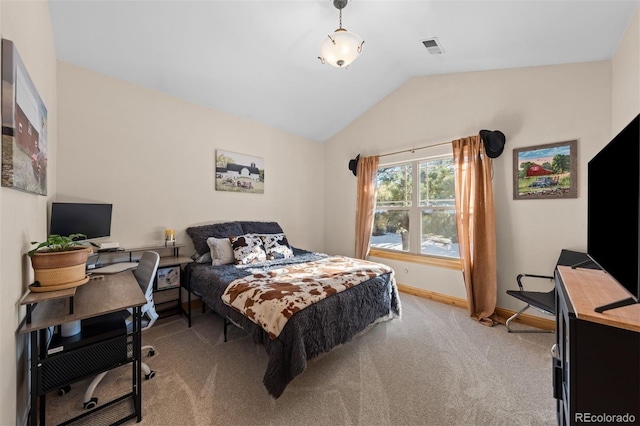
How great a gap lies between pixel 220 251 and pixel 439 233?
288 cm

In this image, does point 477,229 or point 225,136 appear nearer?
point 477,229

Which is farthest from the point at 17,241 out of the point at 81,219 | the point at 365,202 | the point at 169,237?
the point at 365,202

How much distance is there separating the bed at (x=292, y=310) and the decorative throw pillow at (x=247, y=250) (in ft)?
0.08

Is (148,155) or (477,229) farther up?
(148,155)

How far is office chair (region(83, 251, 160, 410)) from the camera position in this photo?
1.58 m

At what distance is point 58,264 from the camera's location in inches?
53.3

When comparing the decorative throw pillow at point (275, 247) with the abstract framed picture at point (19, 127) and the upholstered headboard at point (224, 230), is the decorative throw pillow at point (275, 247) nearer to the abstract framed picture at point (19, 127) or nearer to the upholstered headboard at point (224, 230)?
the upholstered headboard at point (224, 230)

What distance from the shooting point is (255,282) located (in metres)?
2.11

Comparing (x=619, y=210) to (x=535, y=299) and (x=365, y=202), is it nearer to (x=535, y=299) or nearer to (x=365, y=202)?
(x=535, y=299)

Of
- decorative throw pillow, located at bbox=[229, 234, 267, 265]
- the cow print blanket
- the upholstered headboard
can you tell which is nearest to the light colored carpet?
the cow print blanket

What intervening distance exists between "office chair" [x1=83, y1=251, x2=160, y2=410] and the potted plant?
1.34 feet

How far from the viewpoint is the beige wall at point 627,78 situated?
1.74m

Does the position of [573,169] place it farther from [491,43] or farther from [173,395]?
[173,395]

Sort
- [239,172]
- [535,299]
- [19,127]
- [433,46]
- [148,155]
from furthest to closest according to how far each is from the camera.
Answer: [239,172] < [148,155] < [433,46] < [535,299] < [19,127]
